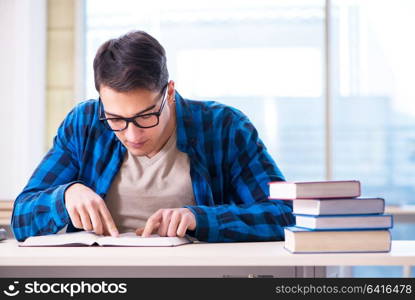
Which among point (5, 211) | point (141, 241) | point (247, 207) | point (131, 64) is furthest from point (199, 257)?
point (5, 211)

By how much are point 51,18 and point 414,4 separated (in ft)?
6.49

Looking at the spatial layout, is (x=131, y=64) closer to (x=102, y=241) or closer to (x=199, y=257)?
(x=102, y=241)

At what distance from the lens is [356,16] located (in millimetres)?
3361

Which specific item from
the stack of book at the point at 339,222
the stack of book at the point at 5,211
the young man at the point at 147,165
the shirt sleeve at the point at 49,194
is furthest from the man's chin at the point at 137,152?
the stack of book at the point at 5,211

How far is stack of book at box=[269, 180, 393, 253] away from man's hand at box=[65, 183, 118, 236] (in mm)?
433

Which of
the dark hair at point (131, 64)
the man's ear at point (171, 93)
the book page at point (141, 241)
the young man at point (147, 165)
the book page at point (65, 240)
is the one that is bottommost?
the book page at point (65, 240)

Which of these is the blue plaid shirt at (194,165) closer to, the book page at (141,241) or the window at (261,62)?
the book page at (141,241)

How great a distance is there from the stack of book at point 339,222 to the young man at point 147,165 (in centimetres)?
30

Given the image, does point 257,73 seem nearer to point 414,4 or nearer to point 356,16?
point 356,16

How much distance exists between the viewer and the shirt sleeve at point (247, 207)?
153cm

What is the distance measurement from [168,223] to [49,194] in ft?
1.26

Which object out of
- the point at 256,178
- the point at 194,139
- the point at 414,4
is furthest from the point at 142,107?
the point at 414,4

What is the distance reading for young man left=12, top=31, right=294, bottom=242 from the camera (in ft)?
5.09

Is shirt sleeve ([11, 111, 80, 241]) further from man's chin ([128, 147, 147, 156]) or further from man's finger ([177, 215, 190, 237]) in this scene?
man's finger ([177, 215, 190, 237])
